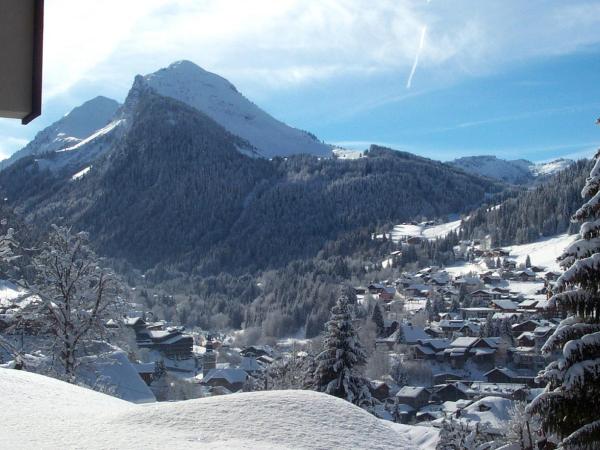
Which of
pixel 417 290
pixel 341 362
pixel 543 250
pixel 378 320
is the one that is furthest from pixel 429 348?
pixel 543 250

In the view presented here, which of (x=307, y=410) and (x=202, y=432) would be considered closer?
(x=202, y=432)

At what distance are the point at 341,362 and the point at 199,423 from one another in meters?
13.7

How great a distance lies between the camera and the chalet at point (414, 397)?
191 ft

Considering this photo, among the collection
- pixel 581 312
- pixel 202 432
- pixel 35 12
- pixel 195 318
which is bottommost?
pixel 195 318

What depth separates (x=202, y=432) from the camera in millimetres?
10094

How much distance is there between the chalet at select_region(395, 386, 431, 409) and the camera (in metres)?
58.1

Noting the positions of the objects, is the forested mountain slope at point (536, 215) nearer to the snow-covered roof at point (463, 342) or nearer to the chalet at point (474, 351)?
the snow-covered roof at point (463, 342)

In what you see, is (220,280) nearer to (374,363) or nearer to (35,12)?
(374,363)

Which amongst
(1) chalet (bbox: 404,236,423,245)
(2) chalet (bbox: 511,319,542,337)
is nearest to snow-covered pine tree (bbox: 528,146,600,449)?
(2) chalet (bbox: 511,319,542,337)

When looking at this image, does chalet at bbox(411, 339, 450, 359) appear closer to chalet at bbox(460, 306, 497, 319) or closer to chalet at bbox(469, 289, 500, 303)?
chalet at bbox(460, 306, 497, 319)

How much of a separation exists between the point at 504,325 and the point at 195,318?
71.6 metres

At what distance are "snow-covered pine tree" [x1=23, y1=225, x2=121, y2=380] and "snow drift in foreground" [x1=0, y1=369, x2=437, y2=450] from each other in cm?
807

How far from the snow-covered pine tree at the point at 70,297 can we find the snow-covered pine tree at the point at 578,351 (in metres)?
14.5

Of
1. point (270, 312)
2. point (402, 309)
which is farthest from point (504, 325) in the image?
point (270, 312)
